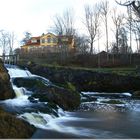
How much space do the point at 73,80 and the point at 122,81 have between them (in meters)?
5.22

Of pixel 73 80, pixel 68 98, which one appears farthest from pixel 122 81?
pixel 68 98

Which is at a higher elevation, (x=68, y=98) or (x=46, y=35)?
(x=46, y=35)

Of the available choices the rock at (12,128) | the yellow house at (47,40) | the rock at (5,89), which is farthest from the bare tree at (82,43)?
the rock at (12,128)

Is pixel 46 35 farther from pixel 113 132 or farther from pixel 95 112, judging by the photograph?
pixel 113 132

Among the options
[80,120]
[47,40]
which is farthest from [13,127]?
[47,40]

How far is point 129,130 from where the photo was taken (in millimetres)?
16141

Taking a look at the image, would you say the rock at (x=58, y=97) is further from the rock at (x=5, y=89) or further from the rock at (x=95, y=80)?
the rock at (x=95, y=80)

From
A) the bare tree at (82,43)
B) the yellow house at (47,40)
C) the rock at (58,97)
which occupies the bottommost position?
the rock at (58,97)

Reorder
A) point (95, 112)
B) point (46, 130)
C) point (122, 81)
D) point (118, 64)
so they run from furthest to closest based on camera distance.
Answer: point (118, 64) < point (122, 81) < point (95, 112) < point (46, 130)

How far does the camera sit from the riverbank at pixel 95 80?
38.6 meters

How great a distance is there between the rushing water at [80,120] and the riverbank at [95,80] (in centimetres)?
1326

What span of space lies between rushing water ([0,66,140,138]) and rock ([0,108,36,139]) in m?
0.51

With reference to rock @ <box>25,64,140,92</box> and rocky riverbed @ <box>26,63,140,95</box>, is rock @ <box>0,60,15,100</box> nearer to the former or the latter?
rocky riverbed @ <box>26,63,140,95</box>

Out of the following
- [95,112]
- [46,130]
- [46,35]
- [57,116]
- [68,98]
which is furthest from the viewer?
[46,35]
